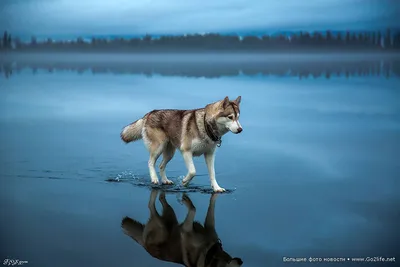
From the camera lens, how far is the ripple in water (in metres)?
11.2

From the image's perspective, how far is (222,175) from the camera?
12.4m

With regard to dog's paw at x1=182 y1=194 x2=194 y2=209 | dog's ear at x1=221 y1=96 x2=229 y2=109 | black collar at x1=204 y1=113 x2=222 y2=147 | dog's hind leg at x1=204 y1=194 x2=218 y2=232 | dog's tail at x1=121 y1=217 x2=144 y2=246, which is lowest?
dog's paw at x1=182 y1=194 x2=194 y2=209

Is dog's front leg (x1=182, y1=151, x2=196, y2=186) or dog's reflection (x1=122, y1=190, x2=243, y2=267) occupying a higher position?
dog's front leg (x1=182, y1=151, x2=196, y2=186)

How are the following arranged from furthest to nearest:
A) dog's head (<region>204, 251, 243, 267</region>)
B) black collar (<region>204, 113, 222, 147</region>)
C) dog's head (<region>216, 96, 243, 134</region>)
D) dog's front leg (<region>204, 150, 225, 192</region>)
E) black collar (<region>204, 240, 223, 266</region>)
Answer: dog's front leg (<region>204, 150, 225, 192</region>)
black collar (<region>204, 113, 222, 147</region>)
dog's head (<region>216, 96, 243, 134</region>)
black collar (<region>204, 240, 223, 266</region>)
dog's head (<region>204, 251, 243, 267</region>)

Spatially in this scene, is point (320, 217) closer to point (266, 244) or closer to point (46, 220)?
point (266, 244)

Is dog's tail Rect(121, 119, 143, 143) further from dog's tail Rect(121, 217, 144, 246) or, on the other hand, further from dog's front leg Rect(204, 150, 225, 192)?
dog's tail Rect(121, 217, 144, 246)

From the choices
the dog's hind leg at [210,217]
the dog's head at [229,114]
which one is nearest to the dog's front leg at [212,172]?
the dog's hind leg at [210,217]

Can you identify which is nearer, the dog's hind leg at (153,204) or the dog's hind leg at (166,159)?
the dog's hind leg at (153,204)

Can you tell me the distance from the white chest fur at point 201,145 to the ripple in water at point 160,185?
1.91ft

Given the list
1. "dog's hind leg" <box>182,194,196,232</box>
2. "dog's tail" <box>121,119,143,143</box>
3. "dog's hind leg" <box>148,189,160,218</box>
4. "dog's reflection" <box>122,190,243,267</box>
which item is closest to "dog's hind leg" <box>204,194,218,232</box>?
"dog's reflection" <box>122,190,243,267</box>

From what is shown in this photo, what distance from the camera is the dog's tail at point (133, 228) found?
29.0 feet

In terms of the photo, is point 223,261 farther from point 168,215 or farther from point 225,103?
point 225,103

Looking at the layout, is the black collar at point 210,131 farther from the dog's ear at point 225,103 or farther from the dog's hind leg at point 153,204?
the dog's hind leg at point 153,204

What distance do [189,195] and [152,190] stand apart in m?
0.65
